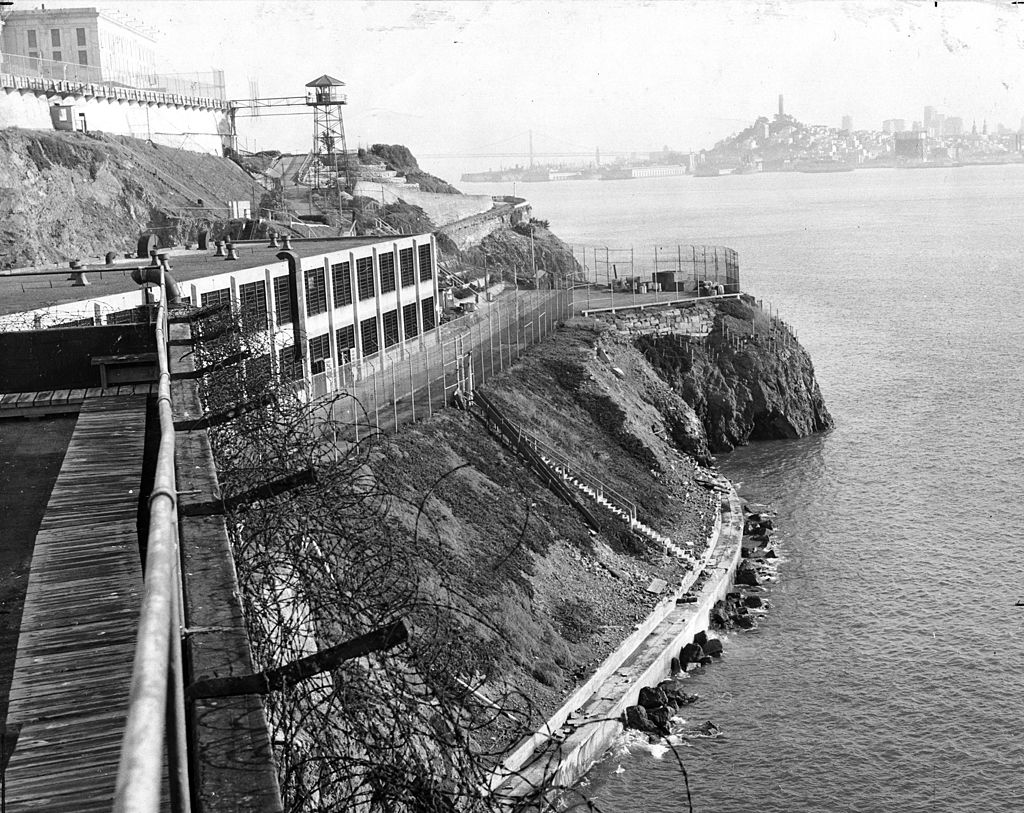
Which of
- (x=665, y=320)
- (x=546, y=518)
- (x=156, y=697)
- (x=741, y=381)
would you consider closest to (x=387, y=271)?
(x=546, y=518)

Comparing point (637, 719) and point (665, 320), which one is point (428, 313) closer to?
point (665, 320)

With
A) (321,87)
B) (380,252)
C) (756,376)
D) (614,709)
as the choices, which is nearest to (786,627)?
(614,709)

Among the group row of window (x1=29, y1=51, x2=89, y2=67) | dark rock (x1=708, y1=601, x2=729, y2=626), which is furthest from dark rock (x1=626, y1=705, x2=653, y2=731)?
row of window (x1=29, y1=51, x2=89, y2=67)

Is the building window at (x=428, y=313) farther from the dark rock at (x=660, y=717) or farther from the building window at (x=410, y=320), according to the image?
the dark rock at (x=660, y=717)

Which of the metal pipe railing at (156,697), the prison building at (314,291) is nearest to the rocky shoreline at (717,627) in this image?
the prison building at (314,291)

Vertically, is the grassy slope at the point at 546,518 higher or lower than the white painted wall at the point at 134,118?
lower

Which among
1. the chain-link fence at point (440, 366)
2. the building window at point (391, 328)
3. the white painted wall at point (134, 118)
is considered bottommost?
the chain-link fence at point (440, 366)

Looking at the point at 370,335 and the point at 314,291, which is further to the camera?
the point at 370,335
